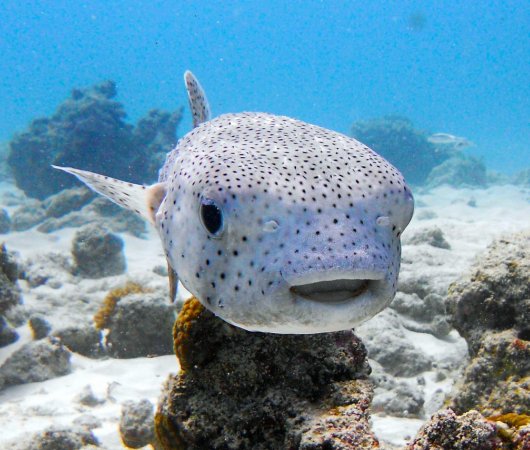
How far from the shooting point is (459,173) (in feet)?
94.4

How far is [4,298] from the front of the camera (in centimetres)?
616

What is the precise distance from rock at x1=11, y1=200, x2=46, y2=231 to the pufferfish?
51.2 feet

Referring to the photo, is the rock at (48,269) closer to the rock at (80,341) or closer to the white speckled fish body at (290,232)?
the rock at (80,341)

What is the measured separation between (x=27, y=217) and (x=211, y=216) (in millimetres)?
16557

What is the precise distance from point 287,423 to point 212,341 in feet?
2.14

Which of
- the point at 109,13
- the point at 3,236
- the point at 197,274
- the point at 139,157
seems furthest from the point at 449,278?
the point at 109,13

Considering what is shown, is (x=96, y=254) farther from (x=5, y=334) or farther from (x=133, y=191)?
(x=133, y=191)

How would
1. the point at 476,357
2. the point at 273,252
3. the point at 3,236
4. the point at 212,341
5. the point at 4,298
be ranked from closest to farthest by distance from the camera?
the point at 273,252
the point at 212,341
the point at 476,357
the point at 4,298
the point at 3,236

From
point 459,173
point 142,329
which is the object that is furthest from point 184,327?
point 459,173

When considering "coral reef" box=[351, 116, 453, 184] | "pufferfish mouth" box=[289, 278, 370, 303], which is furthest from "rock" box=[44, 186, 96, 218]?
"coral reef" box=[351, 116, 453, 184]

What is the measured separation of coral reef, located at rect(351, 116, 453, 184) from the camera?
3002 centimetres

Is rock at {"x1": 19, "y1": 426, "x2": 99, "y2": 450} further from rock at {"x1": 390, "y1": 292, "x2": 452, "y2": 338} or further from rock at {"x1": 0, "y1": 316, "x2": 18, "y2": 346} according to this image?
rock at {"x1": 390, "y1": 292, "x2": 452, "y2": 338}

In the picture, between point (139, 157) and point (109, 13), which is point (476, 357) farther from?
point (109, 13)

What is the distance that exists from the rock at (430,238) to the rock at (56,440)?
786cm
